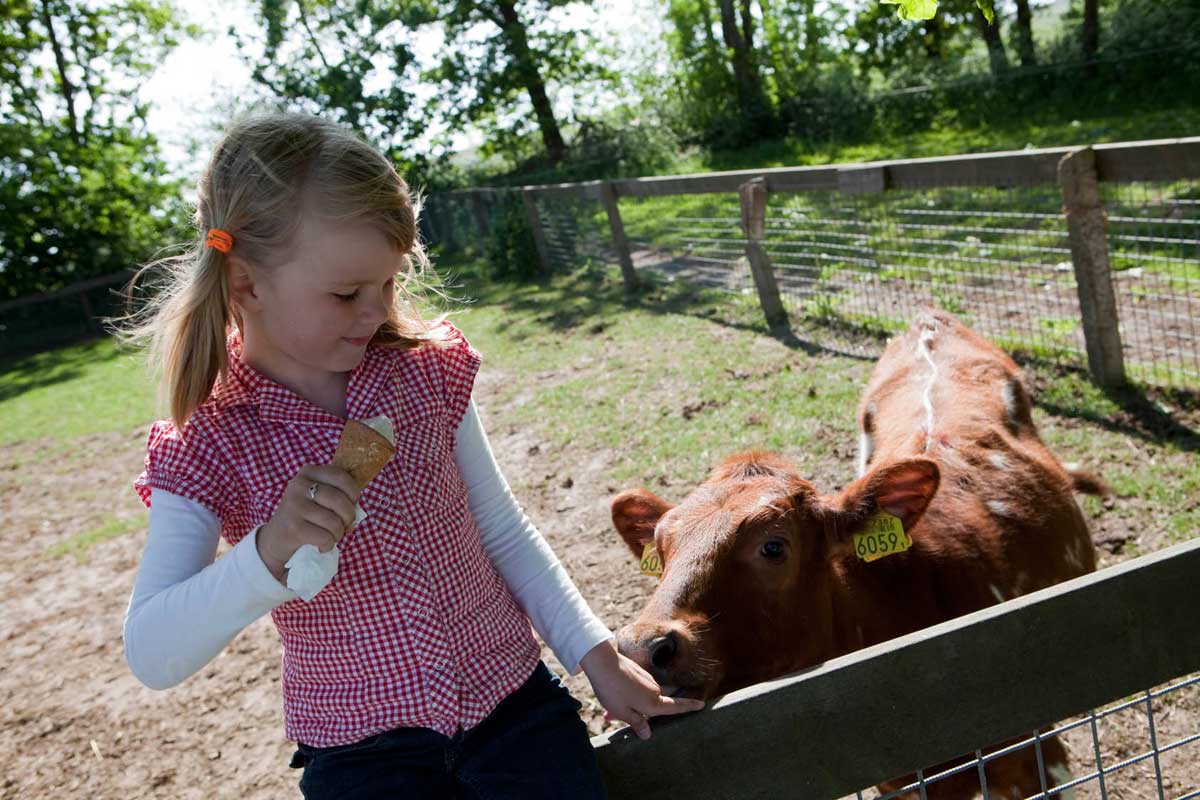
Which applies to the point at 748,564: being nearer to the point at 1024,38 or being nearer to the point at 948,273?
the point at 948,273

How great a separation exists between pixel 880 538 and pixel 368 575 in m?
1.41

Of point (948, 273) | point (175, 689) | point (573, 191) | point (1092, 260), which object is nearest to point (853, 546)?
point (175, 689)

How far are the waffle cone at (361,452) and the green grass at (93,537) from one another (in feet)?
20.5

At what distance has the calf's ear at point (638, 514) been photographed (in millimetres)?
2693

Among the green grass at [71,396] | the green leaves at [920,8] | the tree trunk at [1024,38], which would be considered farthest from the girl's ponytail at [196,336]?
the tree trunk at [1024,38]

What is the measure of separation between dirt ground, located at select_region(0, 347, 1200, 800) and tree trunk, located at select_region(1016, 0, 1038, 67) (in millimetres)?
16610

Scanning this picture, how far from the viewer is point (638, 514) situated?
2734 millimetres

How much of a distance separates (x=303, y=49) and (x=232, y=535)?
27.5 m

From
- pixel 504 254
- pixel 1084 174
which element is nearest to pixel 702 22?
pixel 504 254

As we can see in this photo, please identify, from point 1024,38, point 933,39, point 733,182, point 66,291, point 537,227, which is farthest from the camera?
point 933,39

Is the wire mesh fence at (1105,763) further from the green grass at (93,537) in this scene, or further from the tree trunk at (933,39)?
the tree trunk at (933,39)

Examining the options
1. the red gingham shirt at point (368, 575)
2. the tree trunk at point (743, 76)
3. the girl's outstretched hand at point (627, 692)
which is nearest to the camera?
the girl's outstretched hand at point (627, 692)

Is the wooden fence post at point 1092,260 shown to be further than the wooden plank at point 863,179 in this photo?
No

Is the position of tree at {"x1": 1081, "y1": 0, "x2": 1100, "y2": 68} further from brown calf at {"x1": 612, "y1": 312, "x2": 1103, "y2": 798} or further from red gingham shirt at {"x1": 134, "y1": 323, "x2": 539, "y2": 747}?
red gingham shirt at {"x1": 134, "y1": 323, "x2": 539, "y2": 747}
